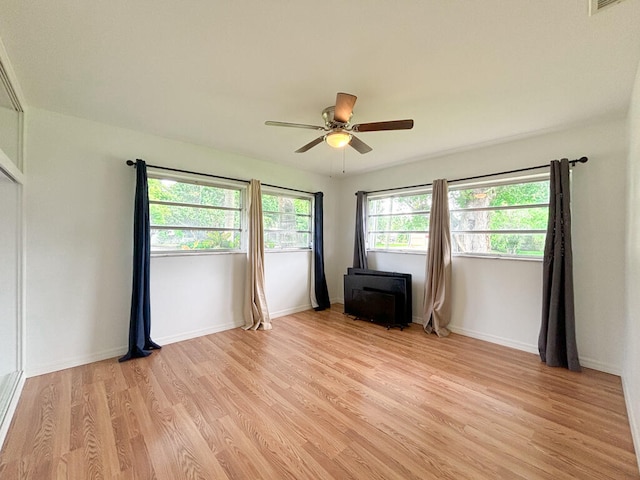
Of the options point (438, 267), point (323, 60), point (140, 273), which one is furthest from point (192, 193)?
point (438, 267)

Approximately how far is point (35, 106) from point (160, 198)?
1281 millimetres

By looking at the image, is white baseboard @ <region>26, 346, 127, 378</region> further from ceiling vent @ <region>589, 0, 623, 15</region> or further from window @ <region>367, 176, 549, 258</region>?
ceiling vent @ <region>589, 0, 623, 15</region>

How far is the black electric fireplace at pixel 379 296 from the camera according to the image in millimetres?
3975

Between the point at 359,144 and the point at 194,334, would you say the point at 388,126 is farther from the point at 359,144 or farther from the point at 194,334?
the point at 194,334

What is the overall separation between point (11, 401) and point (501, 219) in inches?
198

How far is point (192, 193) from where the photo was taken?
11.9 feet

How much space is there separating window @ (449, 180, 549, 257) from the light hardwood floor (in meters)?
1.28

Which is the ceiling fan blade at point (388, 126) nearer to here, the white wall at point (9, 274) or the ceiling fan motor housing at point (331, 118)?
the ceiling fan motor housing at point (331, 118)

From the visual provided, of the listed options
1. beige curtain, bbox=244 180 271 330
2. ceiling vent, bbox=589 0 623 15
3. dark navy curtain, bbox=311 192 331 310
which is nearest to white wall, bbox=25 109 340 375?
beige curtain, bbox=244 180 271 330

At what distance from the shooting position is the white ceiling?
4.74 ft

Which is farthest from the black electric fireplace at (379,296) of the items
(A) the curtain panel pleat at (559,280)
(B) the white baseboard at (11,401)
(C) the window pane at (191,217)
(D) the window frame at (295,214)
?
(B) the white baseboard at (11,401)

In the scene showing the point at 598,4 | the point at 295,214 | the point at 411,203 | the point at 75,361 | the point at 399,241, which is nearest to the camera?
the point at 598,4

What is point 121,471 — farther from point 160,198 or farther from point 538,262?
point 538,262

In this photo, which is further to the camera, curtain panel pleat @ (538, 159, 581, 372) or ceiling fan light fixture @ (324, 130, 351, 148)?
curtain panel pleat @ (538, 159, 581, 372)
